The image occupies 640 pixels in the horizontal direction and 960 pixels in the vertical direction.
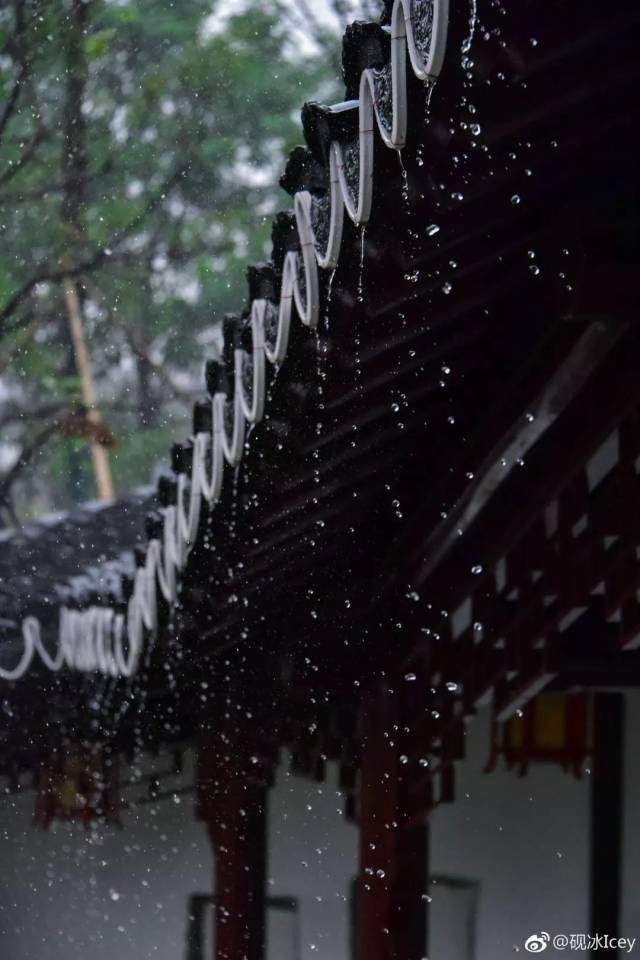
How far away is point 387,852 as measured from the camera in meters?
3.21

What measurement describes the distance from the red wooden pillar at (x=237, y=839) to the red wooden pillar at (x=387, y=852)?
4.73 feet

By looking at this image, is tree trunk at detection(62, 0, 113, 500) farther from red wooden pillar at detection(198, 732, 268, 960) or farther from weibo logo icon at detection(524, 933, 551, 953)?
weibo logo icon at detection(524, 933, 551, 953)

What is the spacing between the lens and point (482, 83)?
3.98 ft

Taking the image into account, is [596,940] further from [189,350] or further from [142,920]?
[189,350]

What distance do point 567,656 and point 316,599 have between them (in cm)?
58

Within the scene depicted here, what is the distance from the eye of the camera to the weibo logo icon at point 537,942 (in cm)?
449

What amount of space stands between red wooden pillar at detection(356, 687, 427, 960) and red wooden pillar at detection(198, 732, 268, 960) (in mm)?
1441

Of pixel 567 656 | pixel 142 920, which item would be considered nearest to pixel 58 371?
pixel 142 920

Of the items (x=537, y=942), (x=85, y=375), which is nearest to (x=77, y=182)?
(x=85, y=375)

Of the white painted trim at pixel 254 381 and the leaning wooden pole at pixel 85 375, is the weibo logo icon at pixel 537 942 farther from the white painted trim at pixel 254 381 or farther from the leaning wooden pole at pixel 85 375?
the leaning wooden pole at pixel 85 375

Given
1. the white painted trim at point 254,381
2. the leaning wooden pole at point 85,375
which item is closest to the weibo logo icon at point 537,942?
the white painted trim at point 254,381

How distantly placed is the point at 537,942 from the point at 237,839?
102 cm

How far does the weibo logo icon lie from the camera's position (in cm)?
449

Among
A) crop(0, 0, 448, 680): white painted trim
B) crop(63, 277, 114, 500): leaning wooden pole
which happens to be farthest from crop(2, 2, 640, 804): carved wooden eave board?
crop(63, 277, 114, 500): leaning wooden pole
